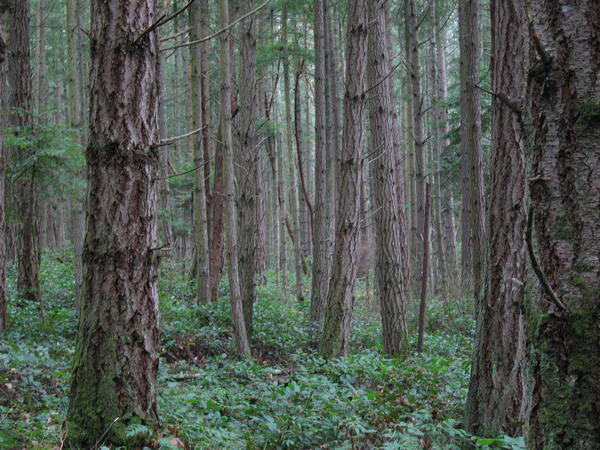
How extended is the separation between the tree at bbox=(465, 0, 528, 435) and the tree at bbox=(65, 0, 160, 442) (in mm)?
2492

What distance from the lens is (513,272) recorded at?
385cm

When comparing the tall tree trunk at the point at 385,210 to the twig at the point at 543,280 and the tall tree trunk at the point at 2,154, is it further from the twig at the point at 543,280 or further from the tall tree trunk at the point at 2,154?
the twig at the point at 543,280

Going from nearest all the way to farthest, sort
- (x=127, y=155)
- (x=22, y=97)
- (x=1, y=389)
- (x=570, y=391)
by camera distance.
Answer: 1. (x=570, y=391)
2. (x=127, y=155)
3. (x=1, y=389)
4. (x=22, y=97)

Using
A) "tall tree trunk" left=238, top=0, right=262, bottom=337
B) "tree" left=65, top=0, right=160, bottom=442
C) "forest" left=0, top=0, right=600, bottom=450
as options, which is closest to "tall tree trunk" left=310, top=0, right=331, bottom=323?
"forest" left=0, top=0, right=600, bottom=450

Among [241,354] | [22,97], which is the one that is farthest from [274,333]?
[22,97]

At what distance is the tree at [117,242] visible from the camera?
11.3 ft

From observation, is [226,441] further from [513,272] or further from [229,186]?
[229,186]

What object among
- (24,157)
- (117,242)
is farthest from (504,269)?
(24,157)

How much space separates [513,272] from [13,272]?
1384cm

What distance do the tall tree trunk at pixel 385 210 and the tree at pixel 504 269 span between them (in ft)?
12.9

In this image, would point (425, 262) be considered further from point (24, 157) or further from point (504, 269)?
point (24, 157)

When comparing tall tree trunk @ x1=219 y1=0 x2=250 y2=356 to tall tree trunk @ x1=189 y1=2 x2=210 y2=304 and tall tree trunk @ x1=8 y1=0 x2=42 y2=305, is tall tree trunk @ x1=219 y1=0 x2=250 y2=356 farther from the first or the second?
tall tree trunk @ x1=8 y1=0 x2=42 y2=305

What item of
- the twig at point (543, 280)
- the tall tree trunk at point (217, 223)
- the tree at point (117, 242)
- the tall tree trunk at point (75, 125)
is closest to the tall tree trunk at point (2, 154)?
the tall tree trunk at point (75, 125)

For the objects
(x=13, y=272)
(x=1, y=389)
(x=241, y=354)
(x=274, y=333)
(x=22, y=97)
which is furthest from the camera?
A: (x=13, y=272)
